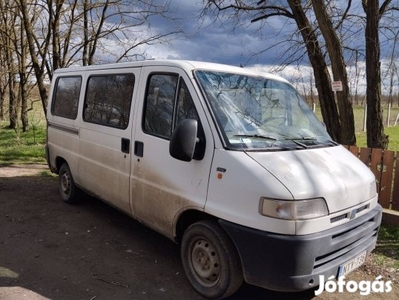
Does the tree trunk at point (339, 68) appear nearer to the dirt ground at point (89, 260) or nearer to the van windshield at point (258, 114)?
the van windshield at point (258, 114)

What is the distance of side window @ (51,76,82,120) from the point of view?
Answer: 18.5ft

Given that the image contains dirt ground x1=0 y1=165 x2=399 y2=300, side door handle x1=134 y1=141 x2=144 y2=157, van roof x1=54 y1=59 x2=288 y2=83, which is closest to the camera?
dirt ground x1=0 y1=165 x2=399 y2=300

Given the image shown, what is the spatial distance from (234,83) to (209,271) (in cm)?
188

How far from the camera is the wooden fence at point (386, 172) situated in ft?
17.5

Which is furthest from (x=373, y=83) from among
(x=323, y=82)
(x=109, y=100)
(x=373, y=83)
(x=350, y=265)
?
(x=109, y=100)

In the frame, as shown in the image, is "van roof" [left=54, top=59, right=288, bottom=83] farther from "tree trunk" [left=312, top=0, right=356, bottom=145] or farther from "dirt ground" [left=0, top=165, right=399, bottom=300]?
"tree trunk" [left=312, top=0, right=356, bottom=145]

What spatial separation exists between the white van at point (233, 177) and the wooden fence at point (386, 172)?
1.90 m

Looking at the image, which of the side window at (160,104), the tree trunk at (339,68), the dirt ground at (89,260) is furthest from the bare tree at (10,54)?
the side window at (160,104)

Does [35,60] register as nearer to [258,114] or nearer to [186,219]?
[186,219]

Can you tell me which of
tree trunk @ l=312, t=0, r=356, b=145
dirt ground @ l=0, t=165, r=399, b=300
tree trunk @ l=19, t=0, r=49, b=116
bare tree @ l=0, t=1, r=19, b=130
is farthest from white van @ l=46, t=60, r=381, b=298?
bare tree @ l=0, t=1, r=19, b=130

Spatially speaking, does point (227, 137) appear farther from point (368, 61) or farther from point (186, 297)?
point (368, 61)

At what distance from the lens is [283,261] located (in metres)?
2.81

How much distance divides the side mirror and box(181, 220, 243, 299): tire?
68cm

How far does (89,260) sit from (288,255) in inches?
93.3
